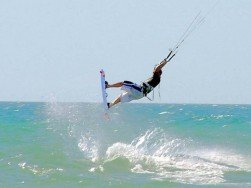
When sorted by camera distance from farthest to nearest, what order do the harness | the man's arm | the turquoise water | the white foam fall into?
the white foam, the turquoise water, the harness, the man's arm

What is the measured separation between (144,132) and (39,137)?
8.28 meters

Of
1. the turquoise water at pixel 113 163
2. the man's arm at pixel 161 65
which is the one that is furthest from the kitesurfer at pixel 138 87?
the turquoise water at pixel 113 163

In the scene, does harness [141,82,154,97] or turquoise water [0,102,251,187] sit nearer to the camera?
harness [141,82,154,97]

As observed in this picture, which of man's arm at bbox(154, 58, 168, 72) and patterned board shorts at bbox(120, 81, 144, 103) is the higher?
man's arm at bbox(154, 58, 168, 72)

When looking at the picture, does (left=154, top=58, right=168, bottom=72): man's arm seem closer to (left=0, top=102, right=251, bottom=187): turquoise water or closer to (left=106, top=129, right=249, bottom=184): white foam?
(left=0, top=102, right=251, bottom=187): turquoise water

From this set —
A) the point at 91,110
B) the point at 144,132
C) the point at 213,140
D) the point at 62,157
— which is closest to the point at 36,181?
the point at 62,157

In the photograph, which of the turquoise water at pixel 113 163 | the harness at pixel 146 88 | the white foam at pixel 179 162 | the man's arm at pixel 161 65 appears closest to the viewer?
the man's arm at pixel 161 65

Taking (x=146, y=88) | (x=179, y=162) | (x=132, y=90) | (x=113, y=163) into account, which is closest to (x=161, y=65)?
(x=146, y=88)

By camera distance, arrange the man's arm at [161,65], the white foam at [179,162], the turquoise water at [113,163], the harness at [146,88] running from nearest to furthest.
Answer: the man's arm at [161,65]
the harness at [146,88]
the turquoise water at [113,163]
the white foam at [179,162]

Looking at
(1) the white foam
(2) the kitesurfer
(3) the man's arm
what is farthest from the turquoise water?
(3) the man's arm

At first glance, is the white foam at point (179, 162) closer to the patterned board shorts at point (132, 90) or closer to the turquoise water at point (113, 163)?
the turquoise water at point (113, 163)

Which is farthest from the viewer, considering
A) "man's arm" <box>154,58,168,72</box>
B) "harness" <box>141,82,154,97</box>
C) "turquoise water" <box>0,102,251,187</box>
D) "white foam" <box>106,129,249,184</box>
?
"white foam" <box>106,129,249,184</box>

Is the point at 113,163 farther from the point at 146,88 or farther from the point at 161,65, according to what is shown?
the point at 161,65

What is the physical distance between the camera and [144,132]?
37.6 metres
